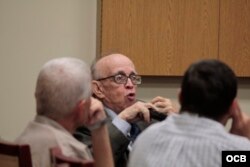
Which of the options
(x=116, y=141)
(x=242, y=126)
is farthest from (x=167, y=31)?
(x=242, y=126)

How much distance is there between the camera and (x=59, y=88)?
1641 millimetres

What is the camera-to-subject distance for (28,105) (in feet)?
11.9

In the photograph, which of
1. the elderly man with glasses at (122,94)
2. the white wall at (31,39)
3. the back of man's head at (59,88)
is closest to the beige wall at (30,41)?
the white wall at (31,39)

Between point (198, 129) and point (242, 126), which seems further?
point (242, 126)

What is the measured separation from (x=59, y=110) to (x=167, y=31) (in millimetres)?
1981

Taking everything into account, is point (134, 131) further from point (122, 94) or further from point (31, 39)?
point (31, 39)

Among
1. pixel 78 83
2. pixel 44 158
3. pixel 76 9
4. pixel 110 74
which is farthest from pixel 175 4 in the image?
pixel 44 158

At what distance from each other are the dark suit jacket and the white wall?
4.93ft

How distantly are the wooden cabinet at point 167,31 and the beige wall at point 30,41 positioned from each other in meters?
0.21

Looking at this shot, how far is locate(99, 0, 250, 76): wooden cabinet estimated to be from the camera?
3.45 meters

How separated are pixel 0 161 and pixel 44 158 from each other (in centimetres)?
14

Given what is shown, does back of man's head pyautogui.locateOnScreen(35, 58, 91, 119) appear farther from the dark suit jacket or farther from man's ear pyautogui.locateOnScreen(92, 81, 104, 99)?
man's ear pyautogui.locateOnScreen(92, 81, 104, 99)

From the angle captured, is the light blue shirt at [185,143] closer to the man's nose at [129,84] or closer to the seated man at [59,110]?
the seated man at [59,110]

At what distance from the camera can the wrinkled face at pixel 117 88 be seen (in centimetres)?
259
